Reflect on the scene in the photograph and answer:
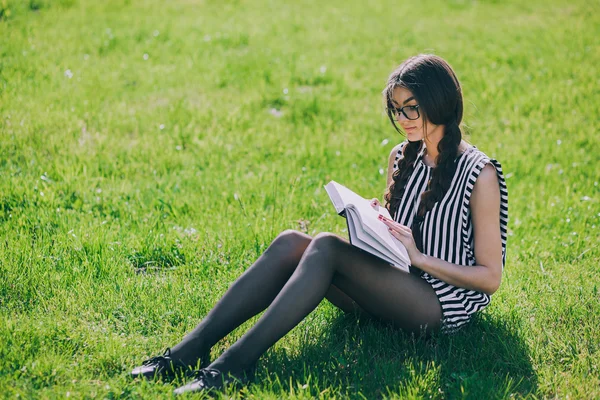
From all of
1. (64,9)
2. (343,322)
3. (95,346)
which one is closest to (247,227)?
(343,322)

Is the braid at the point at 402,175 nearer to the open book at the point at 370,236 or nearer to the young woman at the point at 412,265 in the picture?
the young woman at the point at 412,265

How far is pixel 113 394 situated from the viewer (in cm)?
302

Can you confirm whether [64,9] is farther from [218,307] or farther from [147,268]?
[218,307]

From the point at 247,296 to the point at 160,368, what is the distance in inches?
21.2

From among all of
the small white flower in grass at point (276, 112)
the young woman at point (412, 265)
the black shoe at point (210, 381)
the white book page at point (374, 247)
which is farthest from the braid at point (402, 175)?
the small white flower in grass at point (276, 112)

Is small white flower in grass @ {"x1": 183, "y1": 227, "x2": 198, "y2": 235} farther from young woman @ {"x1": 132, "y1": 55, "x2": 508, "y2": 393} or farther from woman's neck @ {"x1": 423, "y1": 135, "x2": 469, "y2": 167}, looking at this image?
woman's neck @ {"x1": 423, "y1": 135, "x2": 469, "y2": 167}

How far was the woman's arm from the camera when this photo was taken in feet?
10.5

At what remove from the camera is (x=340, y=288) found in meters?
3.37

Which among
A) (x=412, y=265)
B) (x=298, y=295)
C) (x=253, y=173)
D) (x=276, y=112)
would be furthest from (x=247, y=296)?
(x=276, y=112)

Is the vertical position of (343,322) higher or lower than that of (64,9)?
lower

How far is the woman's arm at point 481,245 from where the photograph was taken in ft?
10.5

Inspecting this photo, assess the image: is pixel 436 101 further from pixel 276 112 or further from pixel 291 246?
pixel 276 112

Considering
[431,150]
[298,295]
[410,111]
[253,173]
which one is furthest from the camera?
[253,173]

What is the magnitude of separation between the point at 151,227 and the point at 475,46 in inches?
218
